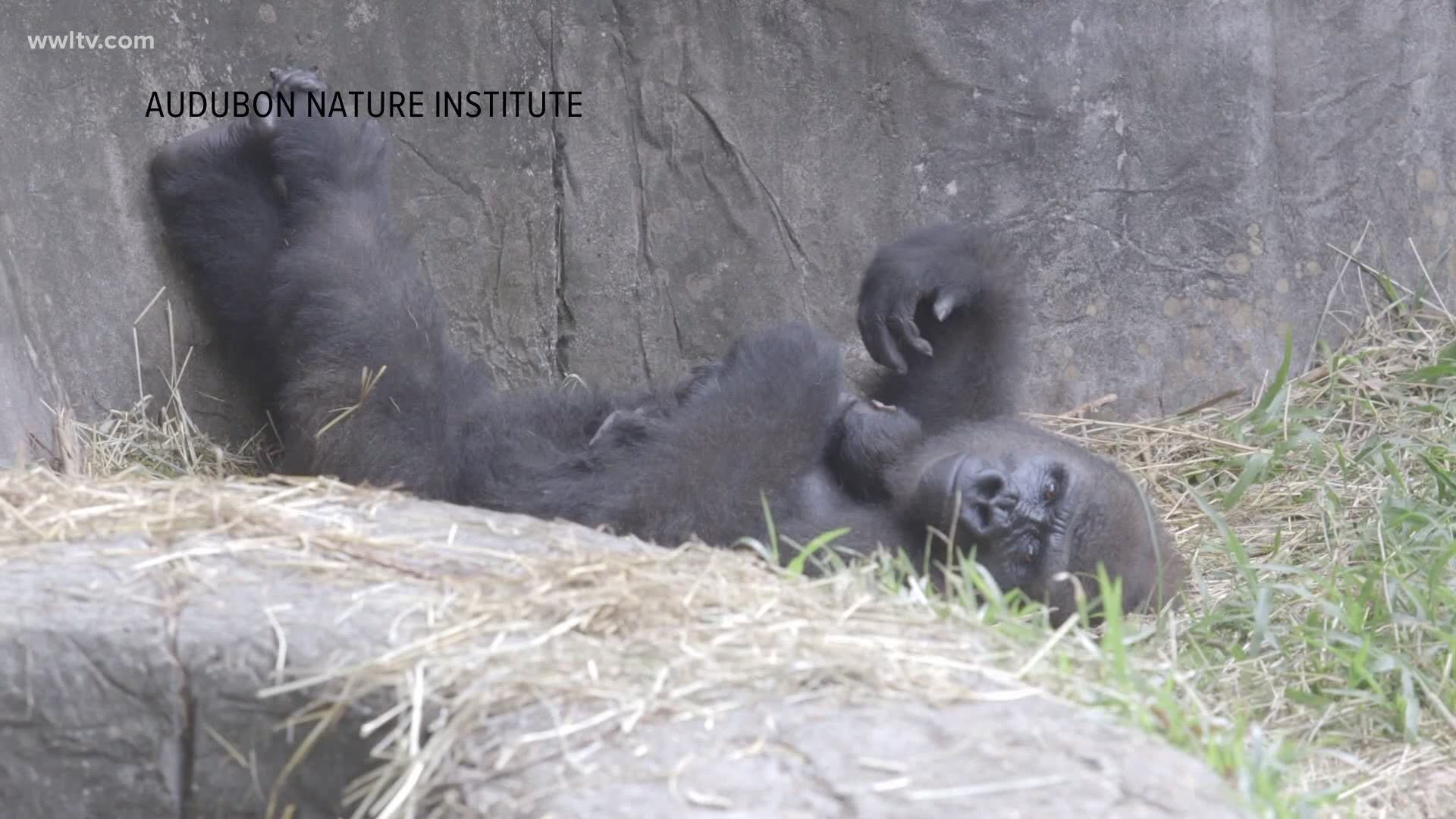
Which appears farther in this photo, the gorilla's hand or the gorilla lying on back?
the gorilla's hand

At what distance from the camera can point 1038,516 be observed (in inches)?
106

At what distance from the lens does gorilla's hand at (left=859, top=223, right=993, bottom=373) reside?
309 centimetres

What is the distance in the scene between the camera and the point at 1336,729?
2426 mm

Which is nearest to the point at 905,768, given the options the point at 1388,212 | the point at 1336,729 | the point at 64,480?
the point at 1336,729

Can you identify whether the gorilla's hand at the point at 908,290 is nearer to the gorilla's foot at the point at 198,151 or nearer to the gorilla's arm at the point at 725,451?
the gorilla's arm at the point at 725,451

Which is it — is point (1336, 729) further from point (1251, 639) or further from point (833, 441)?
point (833, 441)

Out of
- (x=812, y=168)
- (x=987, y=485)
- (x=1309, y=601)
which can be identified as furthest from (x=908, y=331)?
(x=1309, y=601)

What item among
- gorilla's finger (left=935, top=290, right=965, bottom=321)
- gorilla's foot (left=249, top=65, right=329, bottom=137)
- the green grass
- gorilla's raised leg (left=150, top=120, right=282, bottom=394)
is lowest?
the green grass

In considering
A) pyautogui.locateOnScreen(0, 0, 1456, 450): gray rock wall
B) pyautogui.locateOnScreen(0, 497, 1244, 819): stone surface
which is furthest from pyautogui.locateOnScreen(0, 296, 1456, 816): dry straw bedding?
pyautogui.locateOnScreen(0, 0, 1456, 450): gray rock wall

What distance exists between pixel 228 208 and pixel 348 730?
169 centimetres

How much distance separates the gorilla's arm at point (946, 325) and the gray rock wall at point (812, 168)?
502 mm

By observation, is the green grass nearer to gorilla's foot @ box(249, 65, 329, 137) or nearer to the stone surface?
the stone surface

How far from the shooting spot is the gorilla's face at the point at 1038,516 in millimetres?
2686

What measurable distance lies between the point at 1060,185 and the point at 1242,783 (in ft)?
7.77
